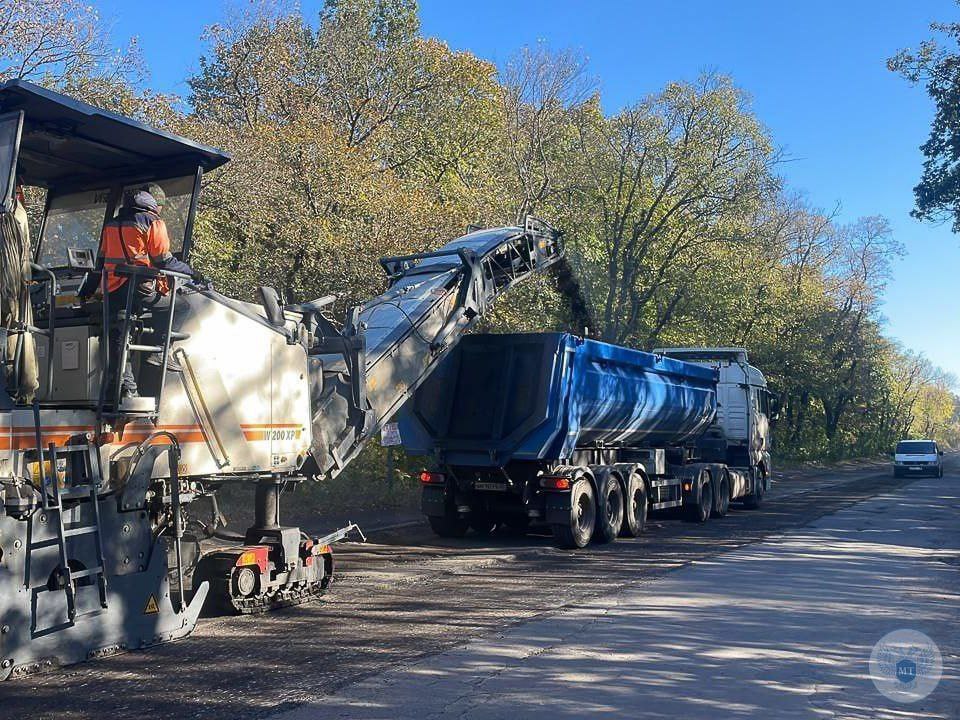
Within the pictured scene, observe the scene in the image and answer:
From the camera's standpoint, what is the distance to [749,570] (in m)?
11.5

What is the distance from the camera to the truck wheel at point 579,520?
1332 centimetres

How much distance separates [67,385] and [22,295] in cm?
75

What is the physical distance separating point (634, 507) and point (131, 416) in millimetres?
9984

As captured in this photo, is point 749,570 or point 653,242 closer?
point 749,570

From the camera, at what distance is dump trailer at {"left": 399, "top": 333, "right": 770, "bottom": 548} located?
1323 centimetres

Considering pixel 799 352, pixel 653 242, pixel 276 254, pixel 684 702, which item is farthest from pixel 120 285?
pixel 799 352

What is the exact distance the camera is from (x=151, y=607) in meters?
7.18

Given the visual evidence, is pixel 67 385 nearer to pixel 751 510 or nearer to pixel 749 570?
pixel 749 570

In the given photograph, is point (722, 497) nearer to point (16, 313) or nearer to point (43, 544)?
point (43, 544)

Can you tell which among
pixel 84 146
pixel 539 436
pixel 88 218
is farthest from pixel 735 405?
pixel 84 146

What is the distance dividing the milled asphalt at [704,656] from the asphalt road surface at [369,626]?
14 centimetres

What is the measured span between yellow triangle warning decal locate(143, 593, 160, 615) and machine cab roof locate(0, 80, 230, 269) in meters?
3.00

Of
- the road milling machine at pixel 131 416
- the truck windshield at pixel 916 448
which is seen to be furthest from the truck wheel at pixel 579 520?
the truck windshield at pixel 916 448

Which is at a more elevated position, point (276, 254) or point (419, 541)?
point (276, 254)
